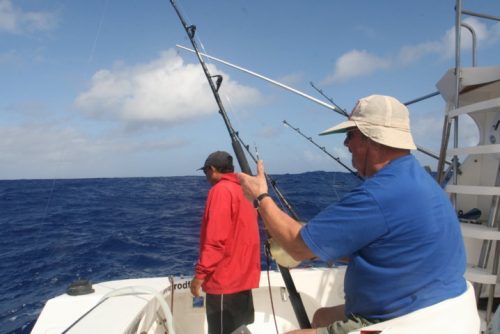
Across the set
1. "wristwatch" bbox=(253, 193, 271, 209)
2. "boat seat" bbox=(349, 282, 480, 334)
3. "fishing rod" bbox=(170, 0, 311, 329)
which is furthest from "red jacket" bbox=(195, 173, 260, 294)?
"boat seat" bbox=(349, 282, 480, 334)

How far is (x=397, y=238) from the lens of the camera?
1.43 metres

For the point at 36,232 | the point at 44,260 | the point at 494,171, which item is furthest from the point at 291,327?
the point at 36,232

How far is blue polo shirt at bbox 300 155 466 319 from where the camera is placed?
1420 mm

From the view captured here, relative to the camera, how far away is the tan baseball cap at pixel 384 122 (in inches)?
61.4

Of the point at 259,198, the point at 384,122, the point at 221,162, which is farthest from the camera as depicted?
the point at 221,162

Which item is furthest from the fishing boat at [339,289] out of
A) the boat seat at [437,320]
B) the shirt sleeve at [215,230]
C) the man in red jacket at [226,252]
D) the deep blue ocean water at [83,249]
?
the deep blue ocean water at [83,249]

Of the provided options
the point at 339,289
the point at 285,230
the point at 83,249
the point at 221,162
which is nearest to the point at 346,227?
the point at 285,230

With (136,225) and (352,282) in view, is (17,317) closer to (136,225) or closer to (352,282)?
(352,282)

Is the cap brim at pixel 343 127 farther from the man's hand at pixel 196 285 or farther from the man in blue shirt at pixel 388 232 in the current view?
the man's hand at pixel 196 285

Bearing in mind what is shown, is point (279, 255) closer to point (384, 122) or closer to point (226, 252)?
point (384, 122)

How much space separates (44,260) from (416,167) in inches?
325

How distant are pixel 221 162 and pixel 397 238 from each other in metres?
1.84

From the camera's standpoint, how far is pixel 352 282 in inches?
63.6

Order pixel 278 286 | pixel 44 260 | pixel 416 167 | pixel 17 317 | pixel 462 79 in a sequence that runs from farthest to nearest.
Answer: pixel 44 260
pixel 17 317
pixel 278 286
pixel 462 79
pixel 416 167
